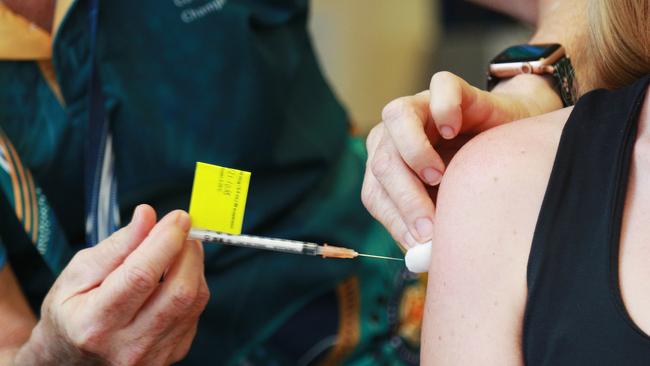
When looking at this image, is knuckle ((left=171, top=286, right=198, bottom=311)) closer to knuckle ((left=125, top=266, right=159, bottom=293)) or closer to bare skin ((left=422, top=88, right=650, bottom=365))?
knuckle ((left=125, top=266, right=159, bottom=293))

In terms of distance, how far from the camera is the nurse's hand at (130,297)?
89 cm

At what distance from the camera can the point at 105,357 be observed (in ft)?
3.16

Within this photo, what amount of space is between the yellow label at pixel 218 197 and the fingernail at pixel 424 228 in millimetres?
187

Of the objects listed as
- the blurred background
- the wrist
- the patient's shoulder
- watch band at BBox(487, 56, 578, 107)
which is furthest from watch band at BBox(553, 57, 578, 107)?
the blurred background

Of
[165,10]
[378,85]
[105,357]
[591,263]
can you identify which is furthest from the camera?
[378,85]

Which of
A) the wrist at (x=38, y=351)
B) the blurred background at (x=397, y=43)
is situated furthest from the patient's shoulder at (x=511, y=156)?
the blurred background at (x=397, y=43)

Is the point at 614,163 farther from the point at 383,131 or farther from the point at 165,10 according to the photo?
the point at 165,10

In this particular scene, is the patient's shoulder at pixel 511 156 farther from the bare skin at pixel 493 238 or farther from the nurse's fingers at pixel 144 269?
the nurse's fingers at pixel 144 269

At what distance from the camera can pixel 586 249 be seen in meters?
0.75

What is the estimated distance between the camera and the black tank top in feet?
2.35

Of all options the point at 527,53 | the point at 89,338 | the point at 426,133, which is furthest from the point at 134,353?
the point at 527,53

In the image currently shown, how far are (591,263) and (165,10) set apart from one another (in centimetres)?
80

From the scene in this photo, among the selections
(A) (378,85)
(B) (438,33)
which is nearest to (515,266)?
(A) (378,85)

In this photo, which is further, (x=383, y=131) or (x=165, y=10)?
(x=165, y=10)
